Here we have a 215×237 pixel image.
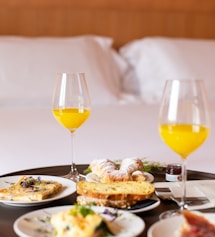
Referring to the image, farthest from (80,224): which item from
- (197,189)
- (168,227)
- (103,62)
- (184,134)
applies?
(103,62)

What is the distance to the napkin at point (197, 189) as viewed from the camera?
1.06 meters

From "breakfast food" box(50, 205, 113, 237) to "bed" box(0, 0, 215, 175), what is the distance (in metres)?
0.87

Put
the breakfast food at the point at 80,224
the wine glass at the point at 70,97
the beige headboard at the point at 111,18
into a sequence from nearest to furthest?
the breakfast food at the point at 80,224
the wine glass at the point at 70,97
the beige headboard at the point at 111,18

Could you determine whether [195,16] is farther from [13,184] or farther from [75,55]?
[13,184]

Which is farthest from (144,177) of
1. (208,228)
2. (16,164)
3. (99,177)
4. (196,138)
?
(16,164)

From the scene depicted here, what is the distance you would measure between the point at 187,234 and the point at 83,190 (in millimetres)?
289

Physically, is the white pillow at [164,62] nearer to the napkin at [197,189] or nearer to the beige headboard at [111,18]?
the beige headboard at [111,18]

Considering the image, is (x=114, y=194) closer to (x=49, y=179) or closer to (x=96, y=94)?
(x=49, y=179)

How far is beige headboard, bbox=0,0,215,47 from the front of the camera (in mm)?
3102

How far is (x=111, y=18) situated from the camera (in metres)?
3.26

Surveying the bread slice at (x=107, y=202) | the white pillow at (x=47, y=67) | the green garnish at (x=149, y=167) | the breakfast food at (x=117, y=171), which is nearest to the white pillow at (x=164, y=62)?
the white pillow at (x=47, y=67)

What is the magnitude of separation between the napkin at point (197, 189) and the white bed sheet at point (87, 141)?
381mm

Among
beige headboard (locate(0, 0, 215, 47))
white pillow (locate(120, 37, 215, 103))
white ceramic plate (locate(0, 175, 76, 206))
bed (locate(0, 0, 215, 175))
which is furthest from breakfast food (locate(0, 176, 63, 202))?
beige headboard (locate(0, 0, 215, 47))

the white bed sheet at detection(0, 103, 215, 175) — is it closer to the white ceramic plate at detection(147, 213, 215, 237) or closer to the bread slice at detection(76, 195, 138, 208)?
the bread slice at detection(76, 195, 138, 208)
